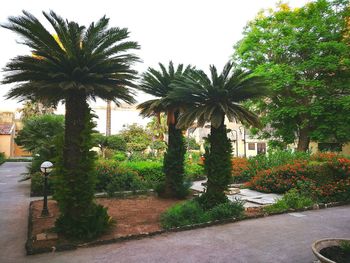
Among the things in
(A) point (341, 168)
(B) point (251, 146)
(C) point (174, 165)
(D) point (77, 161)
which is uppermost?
(B) point (251, 146)

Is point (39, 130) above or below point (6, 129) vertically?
below

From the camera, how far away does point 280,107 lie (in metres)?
18.5

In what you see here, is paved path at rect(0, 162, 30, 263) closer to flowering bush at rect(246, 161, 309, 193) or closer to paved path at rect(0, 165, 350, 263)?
paved path at rect(0, 165, 350, 263)

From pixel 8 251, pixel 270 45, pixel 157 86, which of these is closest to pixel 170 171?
pixel 157 86

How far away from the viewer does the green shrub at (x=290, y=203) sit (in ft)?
30.5

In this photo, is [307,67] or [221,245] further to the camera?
[307,67]

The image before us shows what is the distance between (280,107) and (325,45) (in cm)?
465

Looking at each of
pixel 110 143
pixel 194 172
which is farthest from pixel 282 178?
pixel 110 143

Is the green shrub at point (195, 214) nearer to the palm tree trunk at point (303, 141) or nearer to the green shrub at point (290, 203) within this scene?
the green shrub at point (290, 203)

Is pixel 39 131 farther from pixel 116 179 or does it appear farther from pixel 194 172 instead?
pixel 194 172

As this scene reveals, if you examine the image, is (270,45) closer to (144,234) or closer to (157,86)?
(157,86)

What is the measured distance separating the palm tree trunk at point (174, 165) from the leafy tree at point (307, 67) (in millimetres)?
8050

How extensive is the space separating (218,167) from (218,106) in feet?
6.61

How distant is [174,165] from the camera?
38.0 ft
